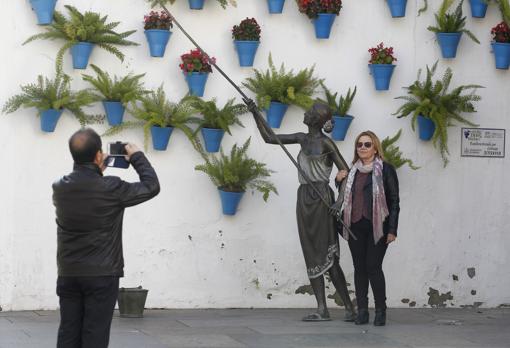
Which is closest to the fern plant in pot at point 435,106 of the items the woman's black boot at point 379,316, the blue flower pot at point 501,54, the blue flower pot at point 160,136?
the blue flower pot at point 501,54

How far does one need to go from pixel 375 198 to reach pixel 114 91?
2698mm

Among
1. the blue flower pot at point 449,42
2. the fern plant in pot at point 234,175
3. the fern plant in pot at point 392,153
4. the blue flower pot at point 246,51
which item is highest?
the blue flower pot at point 449,42

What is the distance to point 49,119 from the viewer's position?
1036cm

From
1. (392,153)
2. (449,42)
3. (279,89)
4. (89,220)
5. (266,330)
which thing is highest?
(449,42)

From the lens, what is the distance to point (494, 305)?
1180 centimetres

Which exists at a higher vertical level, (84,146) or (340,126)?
(340,126)

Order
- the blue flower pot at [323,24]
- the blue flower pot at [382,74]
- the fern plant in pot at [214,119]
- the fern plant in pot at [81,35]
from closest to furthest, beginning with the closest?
1. the fern plant in pot at [81,35]
2. the fern plant in pot at [214,119]
3. the blue flower pot at [323,24]
4. the blue flower pot at [382,74]

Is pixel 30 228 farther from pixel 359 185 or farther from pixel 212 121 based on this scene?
pixel 359 185

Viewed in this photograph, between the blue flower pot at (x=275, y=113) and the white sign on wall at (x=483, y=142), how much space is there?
2008mm

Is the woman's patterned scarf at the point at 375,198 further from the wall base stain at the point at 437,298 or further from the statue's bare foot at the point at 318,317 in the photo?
the wall base stain at the point at 437,298

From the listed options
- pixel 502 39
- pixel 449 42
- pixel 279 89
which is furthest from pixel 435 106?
pixel 279 89

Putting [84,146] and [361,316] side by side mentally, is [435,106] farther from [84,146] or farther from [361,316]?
[84,146]

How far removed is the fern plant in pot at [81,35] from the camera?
34.0ft

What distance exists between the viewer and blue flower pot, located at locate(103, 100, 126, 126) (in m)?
10.6
